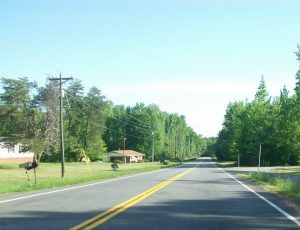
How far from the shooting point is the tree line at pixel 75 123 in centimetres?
6975

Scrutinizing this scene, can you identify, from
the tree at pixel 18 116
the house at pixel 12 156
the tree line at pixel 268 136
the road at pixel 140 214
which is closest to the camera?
the road at pixel 140 214

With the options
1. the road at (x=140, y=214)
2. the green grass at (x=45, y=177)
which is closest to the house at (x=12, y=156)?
the green grass at (x=45, y=177)

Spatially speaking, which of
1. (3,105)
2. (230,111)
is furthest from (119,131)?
(3,105)

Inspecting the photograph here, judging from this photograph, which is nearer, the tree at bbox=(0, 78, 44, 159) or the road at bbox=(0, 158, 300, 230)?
the road at bbox=(0, 158, 300, 230)

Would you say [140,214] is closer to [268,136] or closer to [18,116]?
[18,116]

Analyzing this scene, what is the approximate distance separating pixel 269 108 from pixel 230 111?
39857 millimetres

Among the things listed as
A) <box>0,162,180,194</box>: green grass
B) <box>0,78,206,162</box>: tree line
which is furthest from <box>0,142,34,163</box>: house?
<box>0,162,180,194</box>: green grass

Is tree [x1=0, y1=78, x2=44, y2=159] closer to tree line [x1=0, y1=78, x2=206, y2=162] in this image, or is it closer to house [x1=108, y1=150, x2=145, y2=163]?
tree line [x1=0, y1=78, x2=206, y2=162]

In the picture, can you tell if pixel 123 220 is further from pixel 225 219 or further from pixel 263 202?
pixel 263 202

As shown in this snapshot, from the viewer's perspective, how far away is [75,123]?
11612 cm

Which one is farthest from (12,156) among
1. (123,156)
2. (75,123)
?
(123,156)

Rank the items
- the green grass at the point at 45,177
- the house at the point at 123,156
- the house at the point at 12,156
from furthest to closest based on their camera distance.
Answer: the house at the point at 123,156
the house at the point at 12,156
the green grass at the point at 45,177

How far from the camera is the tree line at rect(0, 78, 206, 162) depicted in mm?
69750

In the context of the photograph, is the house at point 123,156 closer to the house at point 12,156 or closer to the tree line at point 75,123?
the tree line at point 75,123
